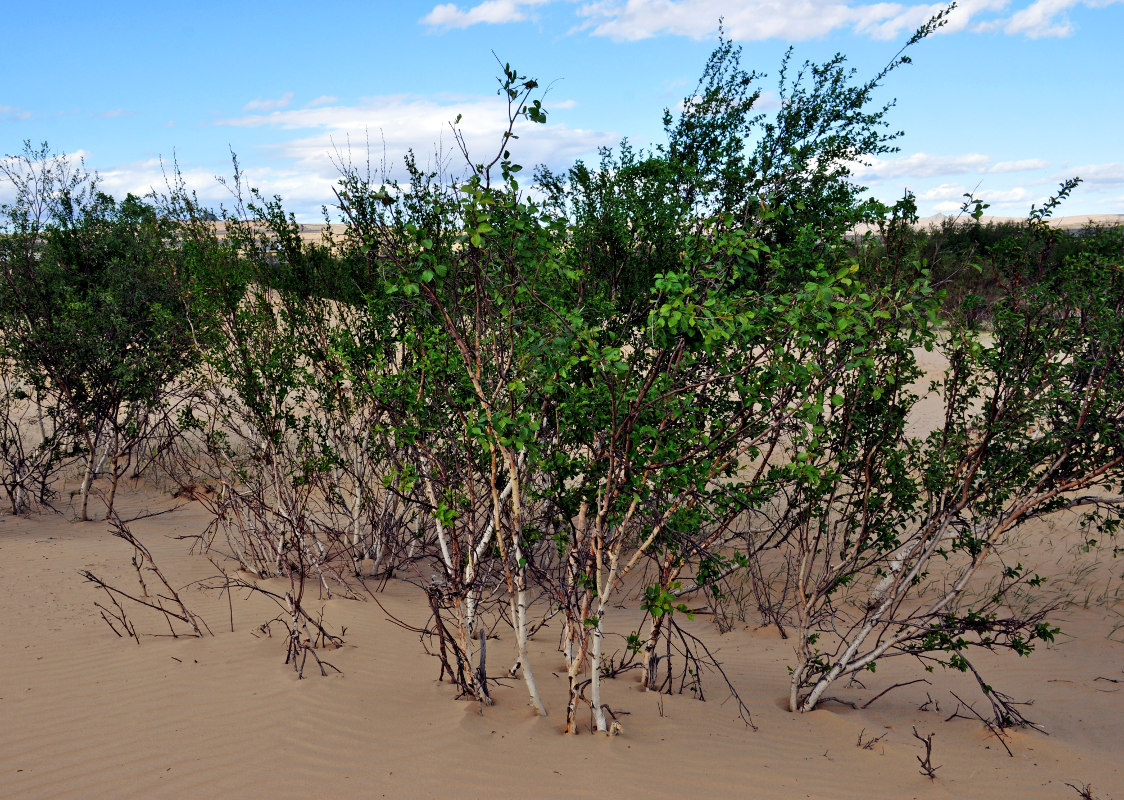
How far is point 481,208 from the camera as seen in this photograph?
11.1ft

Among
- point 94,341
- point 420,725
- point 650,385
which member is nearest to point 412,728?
point 420,725

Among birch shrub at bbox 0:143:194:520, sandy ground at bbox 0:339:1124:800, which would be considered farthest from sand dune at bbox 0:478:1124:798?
birch shrub at bbox 0:143:194:520

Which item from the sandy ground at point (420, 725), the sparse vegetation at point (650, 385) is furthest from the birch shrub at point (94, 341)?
the sandy ground at point (420, 725)

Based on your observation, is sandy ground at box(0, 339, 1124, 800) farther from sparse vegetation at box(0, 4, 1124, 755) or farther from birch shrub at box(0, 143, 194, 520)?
birch shrub at box(0, 143, 194, 520)

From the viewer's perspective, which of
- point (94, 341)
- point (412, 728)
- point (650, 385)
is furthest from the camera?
point (94, 341)

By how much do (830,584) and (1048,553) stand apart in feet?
18.6

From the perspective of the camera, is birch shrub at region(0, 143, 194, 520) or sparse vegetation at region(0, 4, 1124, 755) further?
birch shrub at region(0, 143, 194, 520)

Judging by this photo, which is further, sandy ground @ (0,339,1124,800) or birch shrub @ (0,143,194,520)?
birch shrub @ (0,143,194,520)

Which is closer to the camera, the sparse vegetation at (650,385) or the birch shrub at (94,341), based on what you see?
the sparse vegetation at (650,385)

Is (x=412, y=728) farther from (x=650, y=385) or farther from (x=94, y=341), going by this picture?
(x=94, y=341)

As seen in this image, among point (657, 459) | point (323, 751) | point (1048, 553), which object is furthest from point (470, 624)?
point (1048, 553)

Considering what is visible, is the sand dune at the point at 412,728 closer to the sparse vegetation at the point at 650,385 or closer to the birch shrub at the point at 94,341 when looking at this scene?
the sparse vegetation at the point at 650,385

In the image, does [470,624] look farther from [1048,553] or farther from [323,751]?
[1048,553]

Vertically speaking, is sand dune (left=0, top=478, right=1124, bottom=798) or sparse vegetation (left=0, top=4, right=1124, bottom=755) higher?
sparse vegetation (left=0, top=4, right=1124, bottom=755)
